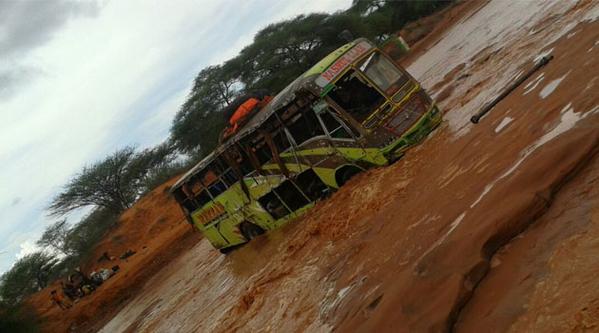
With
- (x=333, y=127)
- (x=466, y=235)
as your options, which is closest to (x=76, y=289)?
(x=333, y=127)

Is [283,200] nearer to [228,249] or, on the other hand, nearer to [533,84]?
[228,249]

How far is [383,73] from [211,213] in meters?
6.77

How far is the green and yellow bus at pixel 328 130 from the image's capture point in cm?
1050

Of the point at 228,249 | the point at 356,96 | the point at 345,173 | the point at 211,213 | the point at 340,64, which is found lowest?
the point at 228,249

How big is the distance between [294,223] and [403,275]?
7.35 meters

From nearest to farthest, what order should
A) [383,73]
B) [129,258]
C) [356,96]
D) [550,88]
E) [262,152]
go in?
[550,88], [356,96], [383,73], [262,152], [129,258]

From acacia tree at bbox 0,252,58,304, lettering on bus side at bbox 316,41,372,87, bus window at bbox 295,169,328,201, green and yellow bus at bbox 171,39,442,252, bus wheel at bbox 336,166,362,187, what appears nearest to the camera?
green and yellow bus at bbox 171,39,442,252

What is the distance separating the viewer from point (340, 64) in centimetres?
1082

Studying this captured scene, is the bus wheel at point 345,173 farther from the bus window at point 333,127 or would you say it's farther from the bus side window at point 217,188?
the bus side window at point 217,188

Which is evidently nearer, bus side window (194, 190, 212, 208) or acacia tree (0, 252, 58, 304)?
bus side window (194, 190, 212, 208)

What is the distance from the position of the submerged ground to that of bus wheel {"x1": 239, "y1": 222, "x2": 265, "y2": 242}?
0.45 m

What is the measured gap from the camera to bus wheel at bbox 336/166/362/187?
433 inches

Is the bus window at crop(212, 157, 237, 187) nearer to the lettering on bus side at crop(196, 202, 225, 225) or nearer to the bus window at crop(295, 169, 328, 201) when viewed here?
the lettering on bus side at crop(196, 202, 225, 225)

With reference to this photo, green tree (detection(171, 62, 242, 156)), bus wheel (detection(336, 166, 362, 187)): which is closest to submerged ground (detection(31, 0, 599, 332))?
bus wheel (detection(336, 166, 362, 187))
